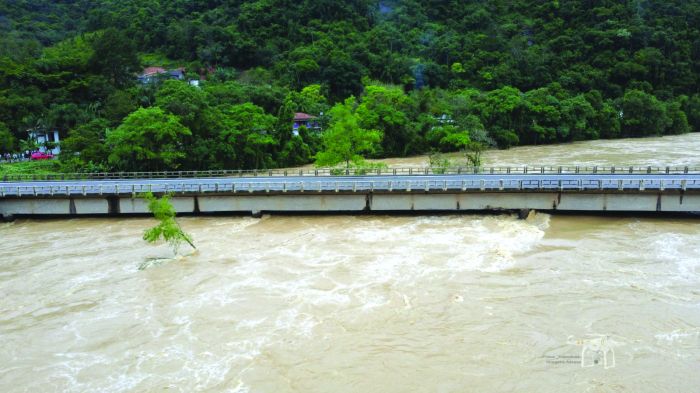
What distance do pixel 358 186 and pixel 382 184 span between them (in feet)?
6.39

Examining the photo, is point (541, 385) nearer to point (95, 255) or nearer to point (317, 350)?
point (317, 350)

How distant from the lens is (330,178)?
49688 mm

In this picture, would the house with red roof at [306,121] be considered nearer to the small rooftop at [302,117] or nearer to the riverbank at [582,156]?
the small rooftop at [302,117]

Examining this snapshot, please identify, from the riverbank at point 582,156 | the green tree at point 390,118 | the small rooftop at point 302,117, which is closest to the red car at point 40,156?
the riverbank at point 582,156

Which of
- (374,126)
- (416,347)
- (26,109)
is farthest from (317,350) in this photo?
(26,109)

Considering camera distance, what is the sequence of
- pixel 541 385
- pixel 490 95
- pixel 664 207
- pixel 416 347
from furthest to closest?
pixel 490 95 → pixel 664 207 → pixel 416 347 → pixel 541 385

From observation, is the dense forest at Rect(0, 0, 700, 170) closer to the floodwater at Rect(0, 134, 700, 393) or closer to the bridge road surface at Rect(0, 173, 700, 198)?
the bridge road surface at Rect(0, 173, 700, 198)

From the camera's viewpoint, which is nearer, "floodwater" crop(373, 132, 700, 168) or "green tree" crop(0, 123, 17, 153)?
"green tree" crop(0, 123, 17, 153)

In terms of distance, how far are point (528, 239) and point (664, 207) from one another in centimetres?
1252

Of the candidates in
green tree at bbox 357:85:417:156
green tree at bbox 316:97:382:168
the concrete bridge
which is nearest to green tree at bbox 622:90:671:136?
green tree at bbox 357:85:417:156

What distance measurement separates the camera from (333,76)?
102 m

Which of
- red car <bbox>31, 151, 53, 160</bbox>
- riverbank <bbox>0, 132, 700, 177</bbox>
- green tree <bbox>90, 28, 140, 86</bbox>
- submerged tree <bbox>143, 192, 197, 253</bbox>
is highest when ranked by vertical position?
green tree <bbox>90, 28, 140, 86</bbox>

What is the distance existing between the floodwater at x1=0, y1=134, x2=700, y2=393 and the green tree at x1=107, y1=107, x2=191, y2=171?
1694 centimetres

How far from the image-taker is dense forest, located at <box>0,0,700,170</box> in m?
63.2
